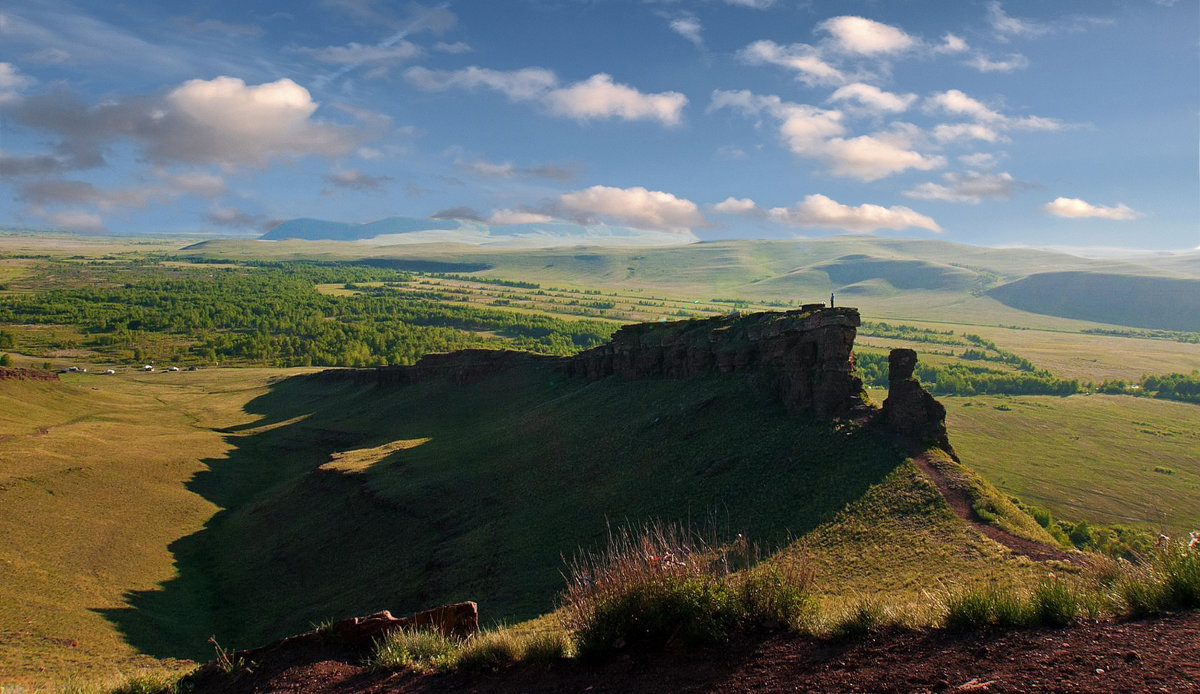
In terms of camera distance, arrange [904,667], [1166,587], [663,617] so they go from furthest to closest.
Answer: [663,617] → [1166,587] → [904,667]

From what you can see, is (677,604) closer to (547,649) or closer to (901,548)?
(547,649)

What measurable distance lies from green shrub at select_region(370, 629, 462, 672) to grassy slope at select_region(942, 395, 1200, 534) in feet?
306

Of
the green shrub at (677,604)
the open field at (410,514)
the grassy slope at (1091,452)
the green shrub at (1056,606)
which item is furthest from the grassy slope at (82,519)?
the grassy slope at (1091,452)

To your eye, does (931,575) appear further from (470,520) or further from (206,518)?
(206,518)

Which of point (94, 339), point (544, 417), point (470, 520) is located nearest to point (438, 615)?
point (470, 520)

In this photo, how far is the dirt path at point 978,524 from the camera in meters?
26.2

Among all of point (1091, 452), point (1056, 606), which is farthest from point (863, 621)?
point (1091, 452)

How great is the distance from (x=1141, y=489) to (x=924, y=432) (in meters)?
96.7

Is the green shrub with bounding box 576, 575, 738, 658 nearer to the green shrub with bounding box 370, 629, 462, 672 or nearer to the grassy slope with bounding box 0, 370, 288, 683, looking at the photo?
the green shrub with bounding box 370, 629, 462, 672

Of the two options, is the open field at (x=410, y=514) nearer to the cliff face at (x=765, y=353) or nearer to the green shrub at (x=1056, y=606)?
the cliff face at (x=765, y=353)

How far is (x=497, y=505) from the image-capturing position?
45688 mm

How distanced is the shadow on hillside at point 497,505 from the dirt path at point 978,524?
1.89 meters

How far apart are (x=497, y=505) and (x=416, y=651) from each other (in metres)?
32.4

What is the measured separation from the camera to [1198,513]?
92438mm
